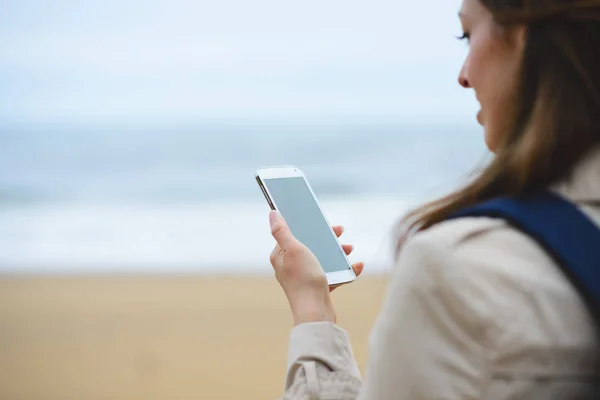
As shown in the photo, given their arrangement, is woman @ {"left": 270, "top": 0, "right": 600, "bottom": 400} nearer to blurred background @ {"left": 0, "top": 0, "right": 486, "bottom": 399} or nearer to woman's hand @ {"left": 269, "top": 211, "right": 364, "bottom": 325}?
woman's hand @ {"left": 269, "top": 211, "right": 364, "bottom": 325}

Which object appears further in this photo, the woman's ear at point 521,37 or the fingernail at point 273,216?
the fingernail at point 273,216

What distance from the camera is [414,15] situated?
38.9 ft

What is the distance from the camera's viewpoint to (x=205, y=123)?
12258mm

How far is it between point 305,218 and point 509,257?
82cm

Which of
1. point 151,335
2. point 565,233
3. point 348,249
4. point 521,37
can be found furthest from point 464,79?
point 151,335

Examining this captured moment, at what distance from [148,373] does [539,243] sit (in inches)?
106

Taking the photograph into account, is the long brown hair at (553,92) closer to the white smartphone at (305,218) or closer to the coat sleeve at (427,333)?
the coat sleeve at (427,333)

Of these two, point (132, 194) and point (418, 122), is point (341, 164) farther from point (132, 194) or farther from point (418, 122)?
point (132, 194)

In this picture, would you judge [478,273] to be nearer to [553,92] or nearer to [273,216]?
[553,92]

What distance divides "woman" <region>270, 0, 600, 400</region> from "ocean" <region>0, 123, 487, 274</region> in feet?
12.9

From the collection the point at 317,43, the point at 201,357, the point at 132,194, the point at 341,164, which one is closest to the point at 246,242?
the point at 201,357

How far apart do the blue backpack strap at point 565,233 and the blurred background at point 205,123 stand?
421 centimetres

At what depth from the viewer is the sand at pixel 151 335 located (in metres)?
2.96

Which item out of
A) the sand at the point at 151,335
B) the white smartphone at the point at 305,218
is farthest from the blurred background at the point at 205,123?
the white smartphone at the point at 305,218
